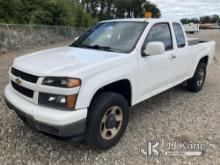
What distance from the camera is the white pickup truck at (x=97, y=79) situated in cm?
286

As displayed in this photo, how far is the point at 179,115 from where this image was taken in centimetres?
466

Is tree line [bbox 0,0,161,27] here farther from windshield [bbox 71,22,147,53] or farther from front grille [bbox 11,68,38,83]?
front grille [bbox 11,68,38,83]

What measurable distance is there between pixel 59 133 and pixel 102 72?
908 mm

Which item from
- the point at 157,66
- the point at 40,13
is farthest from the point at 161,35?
the point at 40,13

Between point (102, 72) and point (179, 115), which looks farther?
point (179, 115)

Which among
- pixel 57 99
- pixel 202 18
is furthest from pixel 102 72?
pixel 202 18

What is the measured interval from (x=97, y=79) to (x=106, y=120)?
632 millimetres

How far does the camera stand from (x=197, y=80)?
5.95 metres

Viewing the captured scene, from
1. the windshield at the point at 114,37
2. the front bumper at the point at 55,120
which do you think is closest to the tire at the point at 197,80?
the windshield at the point at 114,37

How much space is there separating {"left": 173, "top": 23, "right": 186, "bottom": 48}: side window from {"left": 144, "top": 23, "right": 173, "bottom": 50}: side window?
0.28 metres

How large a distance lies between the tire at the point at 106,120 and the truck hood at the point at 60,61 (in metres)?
0.50

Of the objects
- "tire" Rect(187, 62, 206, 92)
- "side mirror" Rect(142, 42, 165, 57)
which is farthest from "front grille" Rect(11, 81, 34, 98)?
"tire" Rect(187, 62, 206, 92)

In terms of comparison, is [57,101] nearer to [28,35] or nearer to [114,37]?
[114,37]

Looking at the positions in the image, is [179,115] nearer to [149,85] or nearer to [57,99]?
[149,85]
